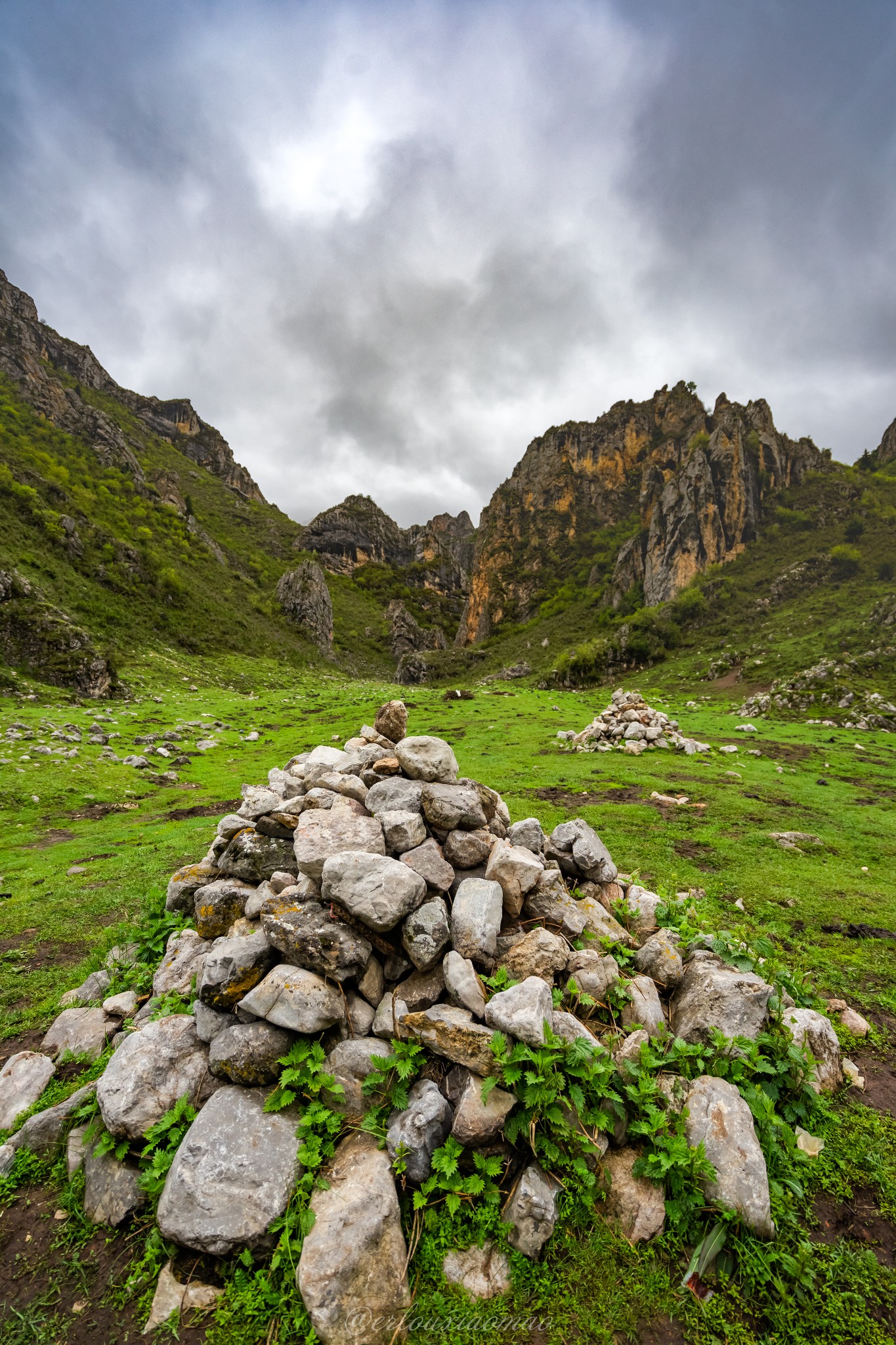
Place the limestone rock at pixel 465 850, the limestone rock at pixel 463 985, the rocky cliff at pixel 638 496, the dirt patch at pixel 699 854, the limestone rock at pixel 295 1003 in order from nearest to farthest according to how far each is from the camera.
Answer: the limestone rock at pixel 295 1003, the limestone rock at pixel 463 985, the limestone rock at pixel 465 850, the dirt patch at pixel 699 854, the rocky cliff at pixel 638 496

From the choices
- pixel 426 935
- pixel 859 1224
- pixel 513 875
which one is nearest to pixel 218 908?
pixel 426 935

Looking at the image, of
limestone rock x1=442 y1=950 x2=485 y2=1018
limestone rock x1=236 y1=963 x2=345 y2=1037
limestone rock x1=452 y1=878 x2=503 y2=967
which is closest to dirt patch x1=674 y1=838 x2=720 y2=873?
limestone rock x1=452 y1=878 x2=503 y2=967

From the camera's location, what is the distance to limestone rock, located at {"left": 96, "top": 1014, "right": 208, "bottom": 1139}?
439cm

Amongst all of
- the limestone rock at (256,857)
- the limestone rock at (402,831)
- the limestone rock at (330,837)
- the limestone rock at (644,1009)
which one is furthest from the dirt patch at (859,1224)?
the limestone rock at (256,857)

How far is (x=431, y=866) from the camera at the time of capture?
243 inches

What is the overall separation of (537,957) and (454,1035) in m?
1.34

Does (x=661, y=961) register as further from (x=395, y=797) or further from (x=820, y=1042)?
(x=395, y=797)

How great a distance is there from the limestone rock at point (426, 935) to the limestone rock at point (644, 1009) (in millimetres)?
2286

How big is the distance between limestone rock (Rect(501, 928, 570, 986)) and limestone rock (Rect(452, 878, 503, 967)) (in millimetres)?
262

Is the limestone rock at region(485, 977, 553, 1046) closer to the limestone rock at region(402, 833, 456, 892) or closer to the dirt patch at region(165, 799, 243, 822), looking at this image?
the limestone rock at region(402, 833, 456, 892)

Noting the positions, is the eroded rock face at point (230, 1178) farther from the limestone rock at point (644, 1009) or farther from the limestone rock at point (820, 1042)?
the limestone rock at point (820, 1042)

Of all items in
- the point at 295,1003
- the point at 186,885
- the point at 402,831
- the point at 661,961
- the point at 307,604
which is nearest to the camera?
the point at 295,1003

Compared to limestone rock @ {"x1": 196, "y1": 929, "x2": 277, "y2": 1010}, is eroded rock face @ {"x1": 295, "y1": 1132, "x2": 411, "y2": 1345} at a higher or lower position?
lower

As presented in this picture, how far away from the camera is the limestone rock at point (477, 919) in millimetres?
5457
